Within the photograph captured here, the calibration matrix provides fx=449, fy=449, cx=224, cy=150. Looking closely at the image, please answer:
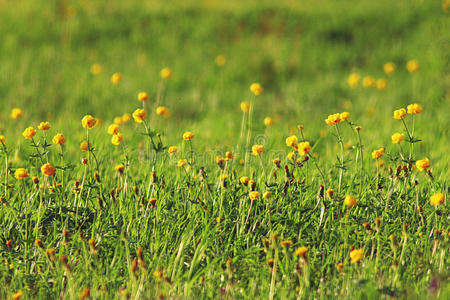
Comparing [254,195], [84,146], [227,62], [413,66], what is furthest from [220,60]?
[254,195]

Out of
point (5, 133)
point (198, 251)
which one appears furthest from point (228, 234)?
point (5, 133)

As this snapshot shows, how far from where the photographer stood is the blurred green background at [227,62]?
207 inches

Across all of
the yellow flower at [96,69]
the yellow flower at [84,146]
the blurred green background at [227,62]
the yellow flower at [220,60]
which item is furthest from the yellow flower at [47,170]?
the yellow flower at [220,60]

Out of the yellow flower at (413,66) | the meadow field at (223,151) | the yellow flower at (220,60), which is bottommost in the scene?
the meadow field at (223,151)

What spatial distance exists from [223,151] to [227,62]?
4112 millimetres

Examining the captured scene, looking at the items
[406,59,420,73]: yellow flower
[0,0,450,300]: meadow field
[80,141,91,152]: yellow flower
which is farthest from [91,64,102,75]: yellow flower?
[406,59,420,73]: yellow flower

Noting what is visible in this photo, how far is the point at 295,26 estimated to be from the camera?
27.3 ft

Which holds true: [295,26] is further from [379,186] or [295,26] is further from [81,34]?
[379,186]

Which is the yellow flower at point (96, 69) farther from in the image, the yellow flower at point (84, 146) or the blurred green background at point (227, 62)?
the yellow flower at point (84, 146)

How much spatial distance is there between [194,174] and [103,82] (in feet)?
12.8

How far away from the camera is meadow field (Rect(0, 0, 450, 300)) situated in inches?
88.5

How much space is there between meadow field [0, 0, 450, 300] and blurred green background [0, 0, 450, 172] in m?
0.04

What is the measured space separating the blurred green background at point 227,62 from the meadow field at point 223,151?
4cm

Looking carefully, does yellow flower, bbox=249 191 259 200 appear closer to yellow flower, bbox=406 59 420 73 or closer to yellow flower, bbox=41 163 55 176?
yellow flower, bbox=41 163 55 176
